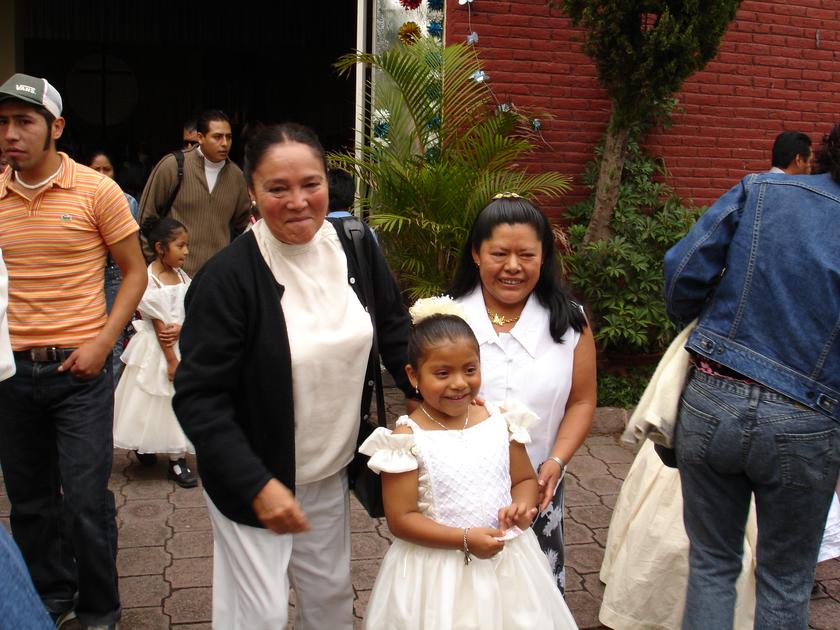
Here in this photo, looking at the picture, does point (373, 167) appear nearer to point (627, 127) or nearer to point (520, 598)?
point (627, 127)

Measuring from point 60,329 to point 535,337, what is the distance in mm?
1774

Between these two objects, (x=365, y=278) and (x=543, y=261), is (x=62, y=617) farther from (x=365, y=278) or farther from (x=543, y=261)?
(x=543, y=261)

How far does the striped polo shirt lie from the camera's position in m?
3.39

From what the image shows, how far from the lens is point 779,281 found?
2.66 metres

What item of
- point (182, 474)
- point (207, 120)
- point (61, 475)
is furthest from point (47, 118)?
point (207, 120)

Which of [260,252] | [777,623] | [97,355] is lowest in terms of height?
[777,623]

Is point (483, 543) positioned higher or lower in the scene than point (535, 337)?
lower

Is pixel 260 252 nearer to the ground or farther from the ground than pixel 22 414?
farther from the ground

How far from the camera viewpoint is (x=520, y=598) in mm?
2623

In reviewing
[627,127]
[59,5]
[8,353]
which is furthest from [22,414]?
[59,5]

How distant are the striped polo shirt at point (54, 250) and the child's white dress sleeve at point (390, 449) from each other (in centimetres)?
146

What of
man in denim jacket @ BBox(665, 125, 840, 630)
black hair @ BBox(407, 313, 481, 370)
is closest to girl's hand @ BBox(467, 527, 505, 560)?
black hair @ BBox(407, 313, 481, 370)

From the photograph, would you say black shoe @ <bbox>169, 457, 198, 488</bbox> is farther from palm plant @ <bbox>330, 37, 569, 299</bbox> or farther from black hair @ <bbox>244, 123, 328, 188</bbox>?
black hair @ <bbox>244, 123, 328, 188</bbox>

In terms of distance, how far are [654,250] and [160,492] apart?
4.04 meters
